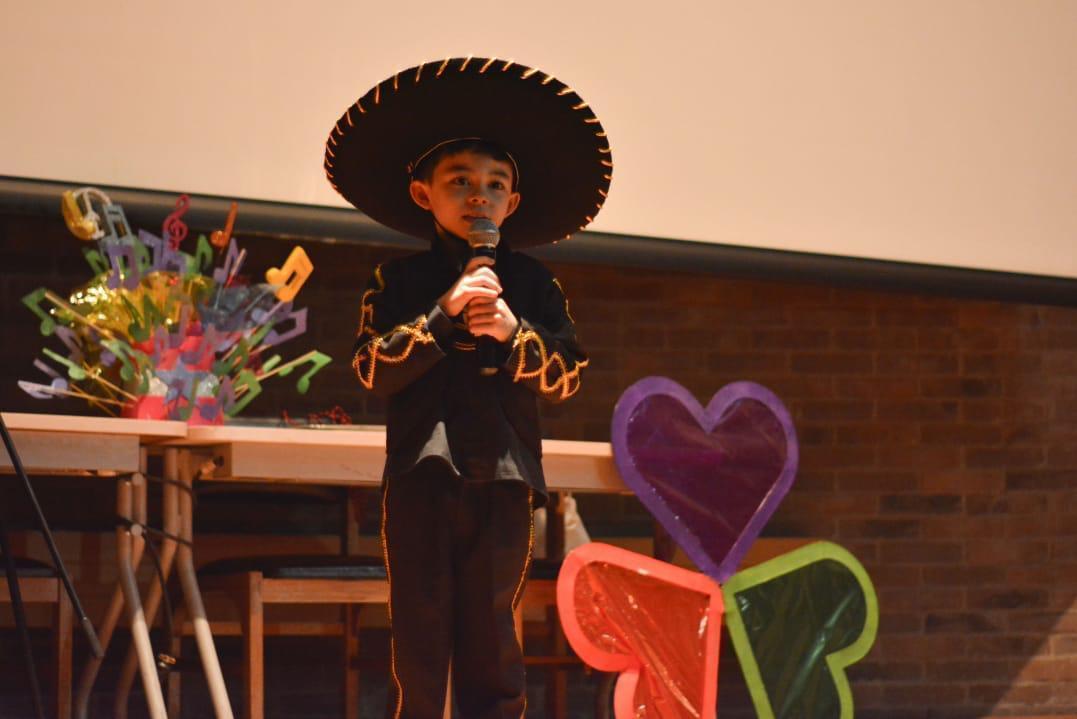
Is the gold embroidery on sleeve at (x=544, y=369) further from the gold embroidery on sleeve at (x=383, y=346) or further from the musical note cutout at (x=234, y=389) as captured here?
the musical note cutout at (x=234, y=389)

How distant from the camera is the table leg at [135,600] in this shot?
2.49 meters

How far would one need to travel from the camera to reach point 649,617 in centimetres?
266

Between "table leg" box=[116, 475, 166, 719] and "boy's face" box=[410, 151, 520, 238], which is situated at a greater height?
"boy's face" box=[410, 151, 520, 238]

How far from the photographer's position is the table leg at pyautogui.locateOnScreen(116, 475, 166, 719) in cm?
249

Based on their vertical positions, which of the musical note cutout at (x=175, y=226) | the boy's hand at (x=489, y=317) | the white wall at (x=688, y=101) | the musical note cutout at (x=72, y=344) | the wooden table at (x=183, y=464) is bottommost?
the wooden table at (x=183, y=464)

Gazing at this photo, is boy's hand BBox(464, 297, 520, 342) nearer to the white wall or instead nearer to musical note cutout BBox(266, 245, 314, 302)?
musical note cutout BBox(266, 245, 314, 302)

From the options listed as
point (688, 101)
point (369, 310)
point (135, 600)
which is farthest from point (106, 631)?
point (688, 101)

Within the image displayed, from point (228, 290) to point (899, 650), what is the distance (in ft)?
8.28

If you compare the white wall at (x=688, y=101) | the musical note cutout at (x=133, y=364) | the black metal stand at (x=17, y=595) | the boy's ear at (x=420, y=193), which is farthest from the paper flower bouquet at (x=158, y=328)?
the boy's ear at (x=420, y=193)

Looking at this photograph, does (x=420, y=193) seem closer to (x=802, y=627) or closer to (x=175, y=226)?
(x=175, y=226)

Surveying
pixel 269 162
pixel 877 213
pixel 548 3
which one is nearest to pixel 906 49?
pixel 877 213

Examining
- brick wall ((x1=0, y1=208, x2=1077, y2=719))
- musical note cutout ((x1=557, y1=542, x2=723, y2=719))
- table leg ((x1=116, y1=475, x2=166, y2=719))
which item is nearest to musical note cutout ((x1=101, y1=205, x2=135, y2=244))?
table leg ((x1=116, y1=475, x2=166, y2=719))

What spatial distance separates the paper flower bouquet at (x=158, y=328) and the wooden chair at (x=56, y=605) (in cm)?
35

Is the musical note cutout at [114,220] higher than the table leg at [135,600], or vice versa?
the musical note cutout at [114,220]
